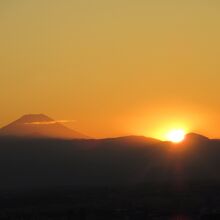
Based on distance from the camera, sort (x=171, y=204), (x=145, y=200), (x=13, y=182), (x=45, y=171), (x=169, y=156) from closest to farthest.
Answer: (x=171, y=204) → (x=145, y=200) → (x=13, y=182) → (x=45, y=171) → (x=169, y=156)

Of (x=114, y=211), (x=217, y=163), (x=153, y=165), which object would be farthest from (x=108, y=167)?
(x=114, y=211)

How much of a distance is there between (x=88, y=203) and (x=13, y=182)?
9504 centimetres

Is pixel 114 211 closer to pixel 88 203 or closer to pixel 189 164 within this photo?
pixel 88 203

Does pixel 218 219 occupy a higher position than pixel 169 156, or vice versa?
pixel 169 156

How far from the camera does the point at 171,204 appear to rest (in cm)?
6650

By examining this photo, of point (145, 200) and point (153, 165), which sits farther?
point (153, 165)

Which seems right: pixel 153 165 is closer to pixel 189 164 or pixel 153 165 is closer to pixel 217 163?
pixel 189 164

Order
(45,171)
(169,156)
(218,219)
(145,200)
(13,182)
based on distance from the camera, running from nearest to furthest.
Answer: (218,219)
(145,200)
(13,182)
(45,171)
(169,156)

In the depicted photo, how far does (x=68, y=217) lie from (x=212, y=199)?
70.2 ft

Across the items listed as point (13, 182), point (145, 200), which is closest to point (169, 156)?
point (13, 182)

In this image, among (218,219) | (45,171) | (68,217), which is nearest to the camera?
(218,219)

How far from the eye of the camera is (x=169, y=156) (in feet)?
637

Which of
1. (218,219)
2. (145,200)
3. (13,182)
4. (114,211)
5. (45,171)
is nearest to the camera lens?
(218,219)

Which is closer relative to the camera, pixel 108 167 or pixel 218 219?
pixel 218 219
